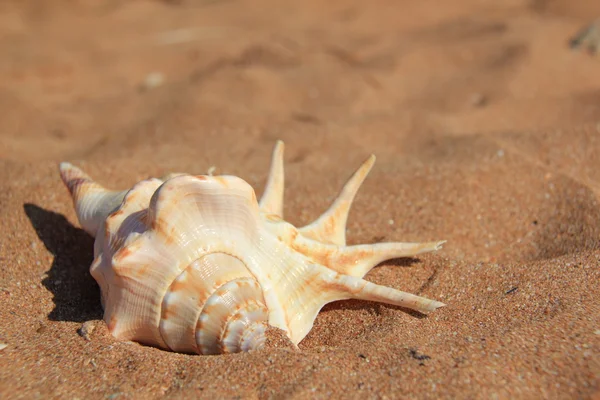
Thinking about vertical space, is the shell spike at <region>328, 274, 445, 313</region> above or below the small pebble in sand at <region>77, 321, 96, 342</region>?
below

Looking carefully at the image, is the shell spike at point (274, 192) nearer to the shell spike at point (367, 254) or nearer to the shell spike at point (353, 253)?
the shell spike at point (353, 253)

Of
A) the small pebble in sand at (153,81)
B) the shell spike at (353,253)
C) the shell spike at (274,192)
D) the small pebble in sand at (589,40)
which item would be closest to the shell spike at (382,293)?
the shell spike at (353,253)

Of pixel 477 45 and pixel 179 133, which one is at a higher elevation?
pixel 179 133

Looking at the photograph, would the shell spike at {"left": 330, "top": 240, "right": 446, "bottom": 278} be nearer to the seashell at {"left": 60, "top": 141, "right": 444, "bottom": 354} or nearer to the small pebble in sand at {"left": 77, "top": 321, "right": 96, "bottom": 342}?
the seashell at {"left": 60, "top": 141, "right": 444, "bottom": 354}

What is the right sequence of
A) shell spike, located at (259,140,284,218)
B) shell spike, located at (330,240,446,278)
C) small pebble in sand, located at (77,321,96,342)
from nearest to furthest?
1. small pebble in sand, located at (77,321,96,342)
2. shell spike, located at (330,240,446,278)
3. shell spike, located at (259,140,284,218)

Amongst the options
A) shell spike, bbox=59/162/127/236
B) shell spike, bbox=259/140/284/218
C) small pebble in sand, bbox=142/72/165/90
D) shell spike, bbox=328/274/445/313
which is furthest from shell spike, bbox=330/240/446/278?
small pebble in sand, bbox=142/72/165/90

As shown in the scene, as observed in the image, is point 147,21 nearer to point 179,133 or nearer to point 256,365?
point 179,133

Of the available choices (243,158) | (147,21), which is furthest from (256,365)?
(147,21)
